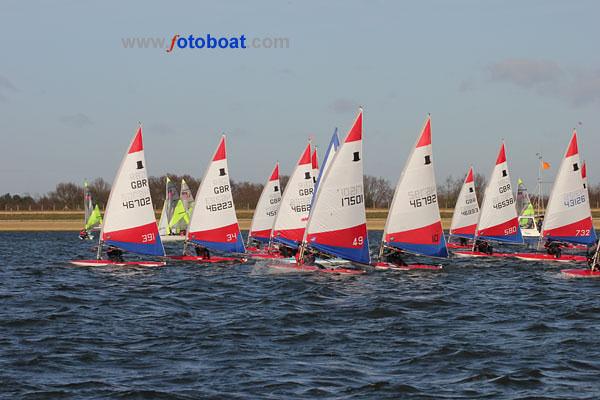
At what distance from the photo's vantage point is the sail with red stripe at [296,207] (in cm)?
A: 5506

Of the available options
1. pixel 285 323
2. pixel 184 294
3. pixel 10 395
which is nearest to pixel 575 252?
pixel 184 294

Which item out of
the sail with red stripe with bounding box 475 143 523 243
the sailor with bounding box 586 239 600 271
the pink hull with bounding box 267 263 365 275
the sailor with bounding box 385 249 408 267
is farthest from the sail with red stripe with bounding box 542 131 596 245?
the pink hull with bounding box 267 263 365 275

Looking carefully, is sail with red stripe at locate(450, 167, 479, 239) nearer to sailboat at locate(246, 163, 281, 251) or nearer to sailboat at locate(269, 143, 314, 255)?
sailboat at locate(246, 163, 281, 251)

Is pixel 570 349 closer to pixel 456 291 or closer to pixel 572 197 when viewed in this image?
pixel 456 291

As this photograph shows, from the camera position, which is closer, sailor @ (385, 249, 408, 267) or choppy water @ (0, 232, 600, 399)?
choppy water @ (0, 232, 600, 399)

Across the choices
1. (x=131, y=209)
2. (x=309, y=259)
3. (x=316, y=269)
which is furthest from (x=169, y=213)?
(x=316, y=269)

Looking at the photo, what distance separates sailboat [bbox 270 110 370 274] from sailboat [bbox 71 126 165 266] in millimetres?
9162

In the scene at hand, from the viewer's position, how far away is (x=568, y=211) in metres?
58.5

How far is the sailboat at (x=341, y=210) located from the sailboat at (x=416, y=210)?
11.0 feet

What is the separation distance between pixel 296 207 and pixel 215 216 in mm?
4569

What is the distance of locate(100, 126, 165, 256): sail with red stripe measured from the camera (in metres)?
49.1

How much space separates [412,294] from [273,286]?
6970mm

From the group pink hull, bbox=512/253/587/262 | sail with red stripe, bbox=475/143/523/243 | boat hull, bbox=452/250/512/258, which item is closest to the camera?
pink hull, bbox=512/253/587/262

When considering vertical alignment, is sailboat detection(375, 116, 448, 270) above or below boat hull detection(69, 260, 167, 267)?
above
